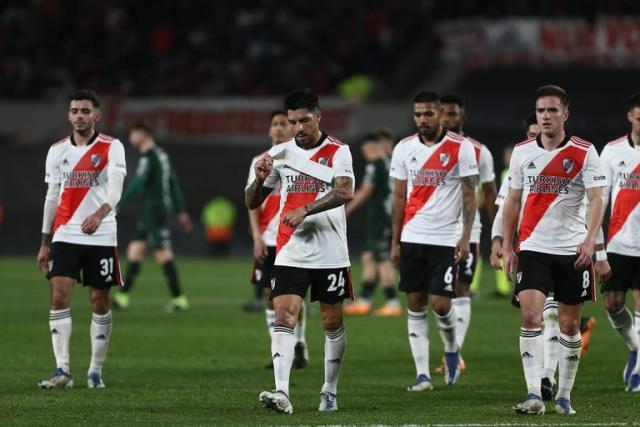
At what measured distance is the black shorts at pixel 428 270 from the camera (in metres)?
11.3

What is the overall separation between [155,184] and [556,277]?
10.3 m

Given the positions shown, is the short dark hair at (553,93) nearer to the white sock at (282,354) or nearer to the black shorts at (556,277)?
the black shorts at (556,277)

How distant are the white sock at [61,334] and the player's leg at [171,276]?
766 centimetres

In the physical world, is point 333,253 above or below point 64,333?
above

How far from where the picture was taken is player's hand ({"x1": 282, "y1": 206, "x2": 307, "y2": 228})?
9383 millimetres

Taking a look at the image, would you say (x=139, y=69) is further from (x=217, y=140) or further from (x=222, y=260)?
(x=222, y=260)

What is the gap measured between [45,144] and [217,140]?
4.12 metres

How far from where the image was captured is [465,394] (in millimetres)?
10906

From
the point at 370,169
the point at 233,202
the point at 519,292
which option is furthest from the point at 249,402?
the point at 233,202

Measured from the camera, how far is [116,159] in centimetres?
1114

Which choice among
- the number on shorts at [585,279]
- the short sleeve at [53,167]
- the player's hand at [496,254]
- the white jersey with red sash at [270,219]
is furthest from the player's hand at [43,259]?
the number on shorts at [585,279]

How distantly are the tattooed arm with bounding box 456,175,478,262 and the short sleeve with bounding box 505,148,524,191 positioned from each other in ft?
5.04

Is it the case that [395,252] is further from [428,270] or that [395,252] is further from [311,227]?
[311,227]

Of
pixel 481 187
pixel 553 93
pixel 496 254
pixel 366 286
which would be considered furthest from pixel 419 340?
pixel 366 286
